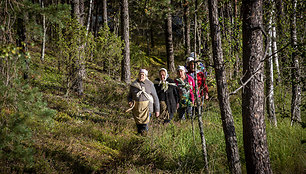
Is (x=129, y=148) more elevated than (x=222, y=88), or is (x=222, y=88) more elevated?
(x=222, y=88)

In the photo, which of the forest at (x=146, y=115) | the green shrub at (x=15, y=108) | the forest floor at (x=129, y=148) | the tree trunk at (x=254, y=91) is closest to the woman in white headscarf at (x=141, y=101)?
the forest at (x=146, y=115)

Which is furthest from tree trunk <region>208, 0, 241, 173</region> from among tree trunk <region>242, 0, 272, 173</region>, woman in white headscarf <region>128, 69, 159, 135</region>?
woman in white headscarf <region>128, 69, 159, 135</region>

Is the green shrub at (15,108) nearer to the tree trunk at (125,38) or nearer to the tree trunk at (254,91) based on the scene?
the tree trunk at (254,91)

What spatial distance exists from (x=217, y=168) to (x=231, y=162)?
510 millimetres

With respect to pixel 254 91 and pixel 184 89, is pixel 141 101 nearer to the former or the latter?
pixel 184 89

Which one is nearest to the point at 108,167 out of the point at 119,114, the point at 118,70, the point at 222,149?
the point at 222,149

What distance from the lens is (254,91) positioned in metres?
3.47

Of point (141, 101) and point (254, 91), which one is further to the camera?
point (141, 101)

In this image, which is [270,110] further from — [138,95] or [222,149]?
[138,95]

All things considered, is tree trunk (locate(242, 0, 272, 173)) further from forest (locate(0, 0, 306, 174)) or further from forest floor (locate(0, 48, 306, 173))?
forest floor (locate(0, 48, 306, 173))

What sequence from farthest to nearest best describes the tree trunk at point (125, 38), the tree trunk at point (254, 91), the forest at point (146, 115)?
1. the tree trunk at point (125, 38)
2. the tree trunk at point (254, 91)
3. the forest at point (146, 115)

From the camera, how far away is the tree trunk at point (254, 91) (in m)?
3.41

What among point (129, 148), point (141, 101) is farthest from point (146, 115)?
point (129, 148)

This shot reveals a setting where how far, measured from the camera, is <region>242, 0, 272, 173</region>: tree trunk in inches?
134
